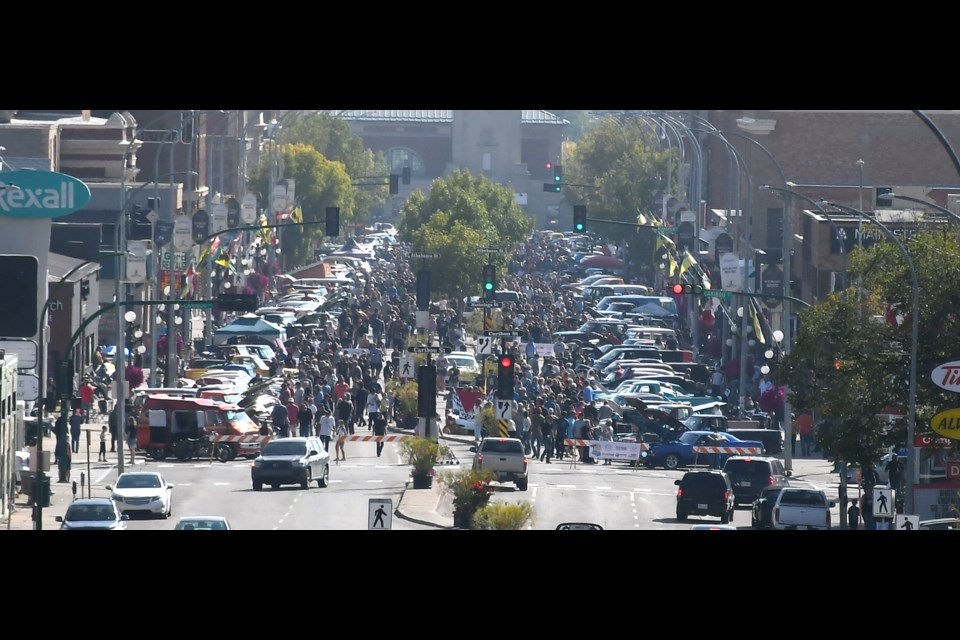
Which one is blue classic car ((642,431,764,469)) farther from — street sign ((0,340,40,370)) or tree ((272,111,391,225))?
tree ((272,111,391,225))

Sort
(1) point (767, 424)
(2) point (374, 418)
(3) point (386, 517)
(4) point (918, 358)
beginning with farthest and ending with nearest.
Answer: (1) point (767, 424)
(2) point (374, 418)
(4) point (918, 358)
(3) point (386, 517)

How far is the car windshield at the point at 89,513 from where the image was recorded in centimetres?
3180

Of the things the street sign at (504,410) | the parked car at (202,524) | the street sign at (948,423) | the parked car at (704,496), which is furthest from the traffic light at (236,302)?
the street sign at (948,423)

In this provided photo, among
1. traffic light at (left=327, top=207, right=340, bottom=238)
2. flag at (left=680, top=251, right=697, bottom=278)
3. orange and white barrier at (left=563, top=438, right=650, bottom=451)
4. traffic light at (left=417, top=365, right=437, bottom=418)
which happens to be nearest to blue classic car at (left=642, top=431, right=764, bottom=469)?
orange and white barrier at (left=563, top=438, right=650, bottom=451)

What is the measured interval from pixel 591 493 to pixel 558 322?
31554mm

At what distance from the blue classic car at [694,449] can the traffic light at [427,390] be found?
6.15 metres

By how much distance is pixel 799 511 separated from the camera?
35500mm

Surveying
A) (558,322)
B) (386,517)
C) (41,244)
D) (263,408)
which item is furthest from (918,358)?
(558,322)

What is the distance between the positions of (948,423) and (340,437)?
17643 mm

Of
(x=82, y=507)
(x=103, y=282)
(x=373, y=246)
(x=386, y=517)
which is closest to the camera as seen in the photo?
(x=386, y=517)

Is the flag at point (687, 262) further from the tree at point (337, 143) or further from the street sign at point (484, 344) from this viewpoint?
the tree at point (337, 143)
